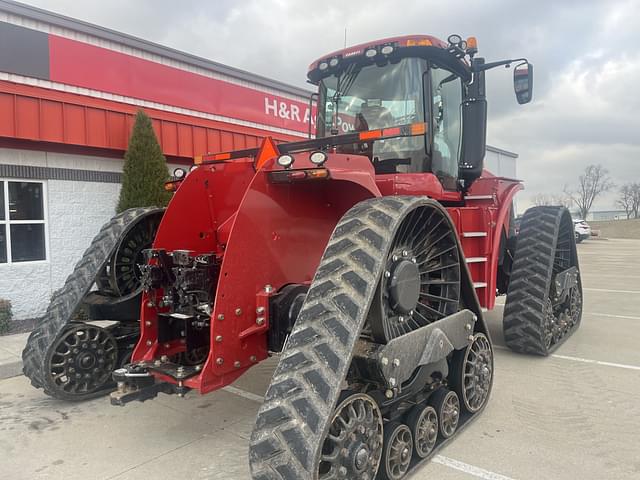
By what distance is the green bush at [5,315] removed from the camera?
7.24 metres

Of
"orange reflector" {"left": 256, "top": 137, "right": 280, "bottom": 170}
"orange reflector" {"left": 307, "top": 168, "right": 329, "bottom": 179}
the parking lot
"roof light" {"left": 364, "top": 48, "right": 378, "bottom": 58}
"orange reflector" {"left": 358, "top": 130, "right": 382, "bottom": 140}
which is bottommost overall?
the parking lot

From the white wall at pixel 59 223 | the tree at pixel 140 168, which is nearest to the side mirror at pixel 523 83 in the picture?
the tree at pixel 140 168

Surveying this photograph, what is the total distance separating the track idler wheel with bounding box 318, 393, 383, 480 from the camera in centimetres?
254

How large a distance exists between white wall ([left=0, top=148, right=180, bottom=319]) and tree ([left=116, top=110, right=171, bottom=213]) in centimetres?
59

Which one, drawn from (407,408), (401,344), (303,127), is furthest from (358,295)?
(303,127)

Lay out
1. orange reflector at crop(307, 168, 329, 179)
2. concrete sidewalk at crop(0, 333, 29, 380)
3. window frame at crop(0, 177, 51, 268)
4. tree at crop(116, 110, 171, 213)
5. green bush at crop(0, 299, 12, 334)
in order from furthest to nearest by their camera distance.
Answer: tree at crop(116, 110, 171, 213)
window frame at crop(0, 177, 51, 268)
green bush at crop(0, 299, 12, 334)
concrete sidewalk at crop(0, 333, 29, 380)
orange reflector at crop(307, 168, 329, 179)

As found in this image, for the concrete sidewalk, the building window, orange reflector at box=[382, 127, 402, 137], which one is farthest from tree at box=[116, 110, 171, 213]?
orange reflector at box=[382, 127, 402, 137]

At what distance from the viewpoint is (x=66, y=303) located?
14.2 feet

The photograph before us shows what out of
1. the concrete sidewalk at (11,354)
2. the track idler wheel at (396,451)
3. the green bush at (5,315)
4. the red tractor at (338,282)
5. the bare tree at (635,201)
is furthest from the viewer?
the bare tree at (635,201)

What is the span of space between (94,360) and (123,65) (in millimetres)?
6285

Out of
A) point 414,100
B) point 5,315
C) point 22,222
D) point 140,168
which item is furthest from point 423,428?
point 22,222

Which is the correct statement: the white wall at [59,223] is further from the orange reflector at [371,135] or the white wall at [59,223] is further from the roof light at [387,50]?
the orange reflector at [371,135]

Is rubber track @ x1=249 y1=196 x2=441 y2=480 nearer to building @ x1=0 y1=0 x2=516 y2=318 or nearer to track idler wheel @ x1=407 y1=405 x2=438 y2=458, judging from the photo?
track idler wheel @ x1=407 y1=405 x2=438 y2=458

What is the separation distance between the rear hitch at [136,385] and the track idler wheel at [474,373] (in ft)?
6.88
